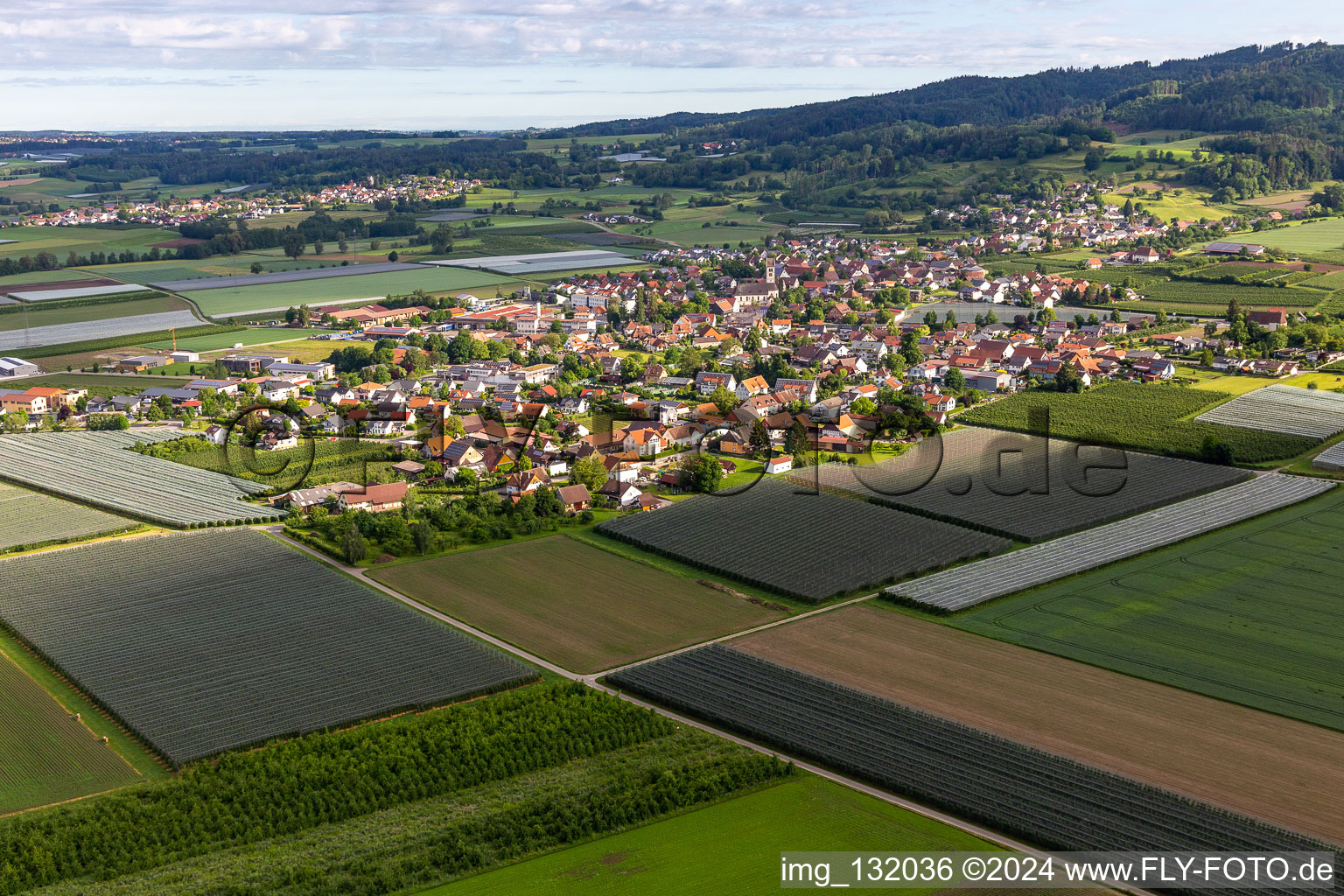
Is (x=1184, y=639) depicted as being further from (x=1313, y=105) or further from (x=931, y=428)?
(x=1313, y=105)

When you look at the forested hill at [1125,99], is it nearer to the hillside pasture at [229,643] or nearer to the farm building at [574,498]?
the farm building at [574,498]

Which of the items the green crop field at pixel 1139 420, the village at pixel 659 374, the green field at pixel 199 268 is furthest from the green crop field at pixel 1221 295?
the green field at pixel 199 268

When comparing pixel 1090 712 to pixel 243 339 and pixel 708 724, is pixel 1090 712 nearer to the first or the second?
pixel 708 724

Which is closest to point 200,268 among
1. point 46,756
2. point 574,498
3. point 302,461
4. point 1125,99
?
point 302,461

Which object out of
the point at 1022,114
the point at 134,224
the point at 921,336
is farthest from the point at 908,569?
the point at 1022,114

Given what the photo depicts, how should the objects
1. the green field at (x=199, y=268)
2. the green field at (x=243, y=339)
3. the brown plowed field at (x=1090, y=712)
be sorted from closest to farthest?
the brown plowed field at (x=1090, y=712), the green field at (x=243, y=339), the green field at (x=199, y=268)

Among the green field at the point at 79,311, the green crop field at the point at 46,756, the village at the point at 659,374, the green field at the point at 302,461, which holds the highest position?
the green field at the point at 79,311

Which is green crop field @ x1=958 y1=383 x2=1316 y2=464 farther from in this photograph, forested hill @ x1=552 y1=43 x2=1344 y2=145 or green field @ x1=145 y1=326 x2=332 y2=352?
forested hill @ x1=552 y1=43 x2=1344 y2=145
